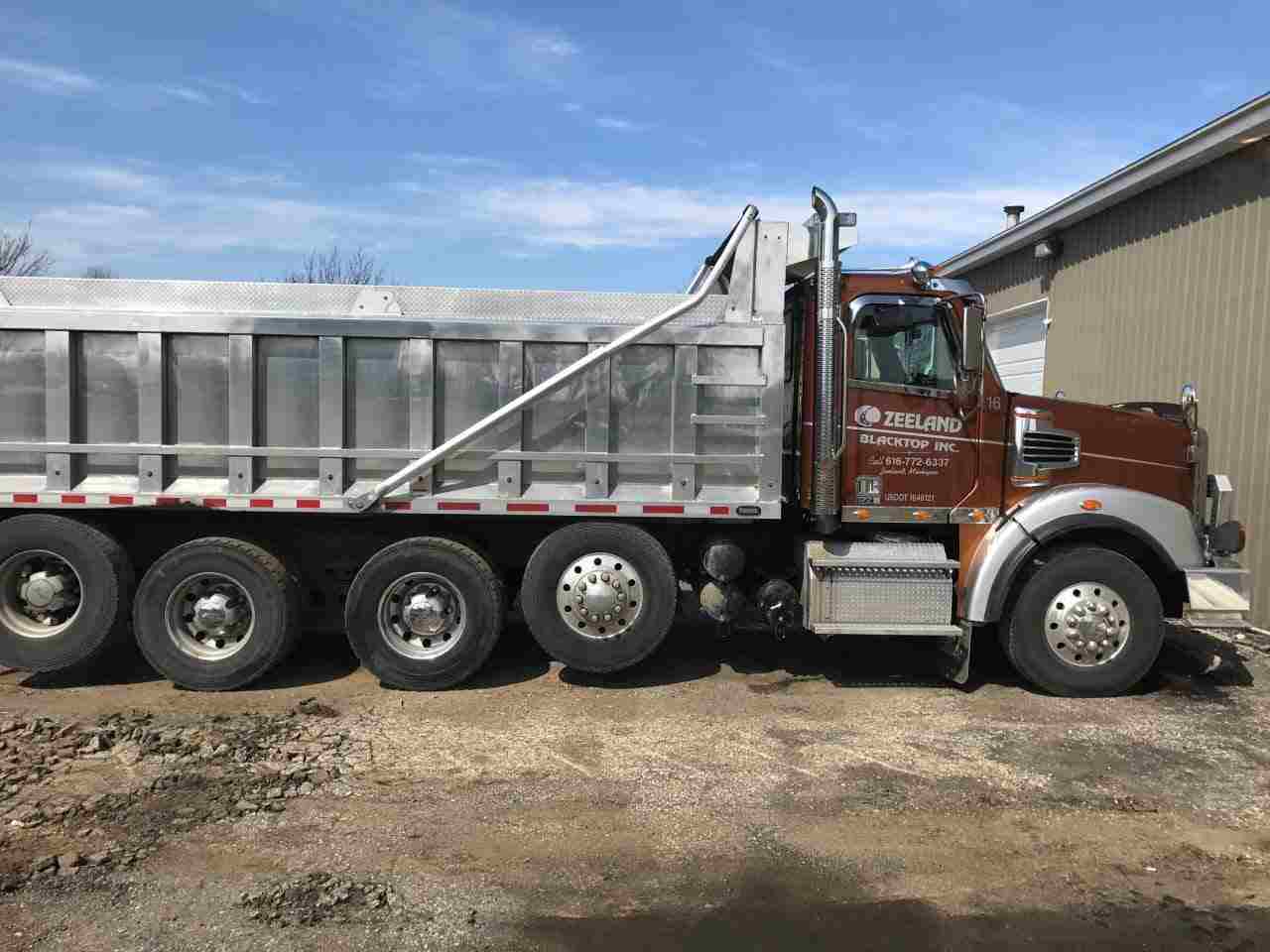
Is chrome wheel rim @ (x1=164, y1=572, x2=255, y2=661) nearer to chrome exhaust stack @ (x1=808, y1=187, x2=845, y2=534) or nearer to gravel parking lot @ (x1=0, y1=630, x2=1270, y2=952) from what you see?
gravel parking lot @ (x1=0, y1=630, x2=1270, y2=952)

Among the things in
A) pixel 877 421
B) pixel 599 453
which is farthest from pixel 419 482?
pixel 877 421

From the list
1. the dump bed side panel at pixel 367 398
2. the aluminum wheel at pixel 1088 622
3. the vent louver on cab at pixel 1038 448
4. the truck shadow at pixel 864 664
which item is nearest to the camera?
the dump bed side panel at pixel 367 398

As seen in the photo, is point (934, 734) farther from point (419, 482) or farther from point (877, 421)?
A: point (419, 482)

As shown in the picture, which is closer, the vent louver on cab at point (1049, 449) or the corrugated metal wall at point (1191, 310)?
the vent louver on cab at point (1049, 449)

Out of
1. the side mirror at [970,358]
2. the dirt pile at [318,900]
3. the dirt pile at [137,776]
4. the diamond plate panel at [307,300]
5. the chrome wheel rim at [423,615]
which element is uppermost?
the diamond plate panel at [307,300]

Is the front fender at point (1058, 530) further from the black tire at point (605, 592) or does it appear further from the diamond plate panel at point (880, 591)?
the black tire at point (605, 592)

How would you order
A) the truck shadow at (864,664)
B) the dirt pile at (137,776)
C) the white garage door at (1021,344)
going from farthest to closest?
1. the white garage door at (1021,344)
2. the truck shadow at (864,664)
3. the dirt pile at (137,776)

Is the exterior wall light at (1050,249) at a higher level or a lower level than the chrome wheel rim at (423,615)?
higher

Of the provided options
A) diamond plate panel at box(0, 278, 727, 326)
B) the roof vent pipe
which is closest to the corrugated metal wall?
the roof vent pipe

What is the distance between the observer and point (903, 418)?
6559mm

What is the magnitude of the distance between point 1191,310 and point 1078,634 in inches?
193

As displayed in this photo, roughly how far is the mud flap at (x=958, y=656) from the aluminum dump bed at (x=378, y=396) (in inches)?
62.6

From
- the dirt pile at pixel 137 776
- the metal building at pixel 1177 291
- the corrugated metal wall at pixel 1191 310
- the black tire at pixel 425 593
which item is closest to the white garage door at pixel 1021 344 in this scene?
the metal building at pixel 1177 291

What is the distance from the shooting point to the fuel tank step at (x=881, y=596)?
6523 millimetres
